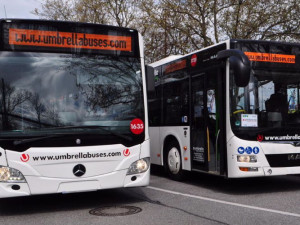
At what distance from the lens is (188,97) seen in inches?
394

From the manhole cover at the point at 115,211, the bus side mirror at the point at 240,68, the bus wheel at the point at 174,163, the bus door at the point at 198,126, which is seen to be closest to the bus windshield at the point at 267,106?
the bus side mirror at the point at 240,68

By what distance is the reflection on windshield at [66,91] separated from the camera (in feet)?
22.1

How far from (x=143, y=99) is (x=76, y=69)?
1223 mm

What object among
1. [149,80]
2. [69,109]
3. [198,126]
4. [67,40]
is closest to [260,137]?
[198,126]

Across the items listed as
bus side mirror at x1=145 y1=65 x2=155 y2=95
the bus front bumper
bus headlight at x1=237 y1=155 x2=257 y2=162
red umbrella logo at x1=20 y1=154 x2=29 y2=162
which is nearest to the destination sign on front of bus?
bus side mirror at x1=145 y1=65 x2=155 y2=95

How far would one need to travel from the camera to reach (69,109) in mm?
6934

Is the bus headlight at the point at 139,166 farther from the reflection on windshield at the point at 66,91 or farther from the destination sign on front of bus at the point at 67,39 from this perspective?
the destination sign on front of bus at the point at 67,39

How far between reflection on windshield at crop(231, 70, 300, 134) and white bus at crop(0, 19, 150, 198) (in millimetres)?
1880

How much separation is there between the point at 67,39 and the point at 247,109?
344cm

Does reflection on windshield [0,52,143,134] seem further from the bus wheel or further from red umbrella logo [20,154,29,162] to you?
the bus wheel

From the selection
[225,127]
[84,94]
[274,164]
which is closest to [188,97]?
[225,127]

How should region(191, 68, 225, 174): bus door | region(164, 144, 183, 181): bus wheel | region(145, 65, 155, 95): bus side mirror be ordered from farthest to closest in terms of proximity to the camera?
region(164, 144, 183, 181): bus wheel
region(191, 68, 225, 174): bus door
region(145, 65, 155, 95): bus side mirror

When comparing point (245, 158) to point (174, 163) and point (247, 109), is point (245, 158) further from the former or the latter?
point (174, 163)

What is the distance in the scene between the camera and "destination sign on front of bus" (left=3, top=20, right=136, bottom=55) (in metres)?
6.96
